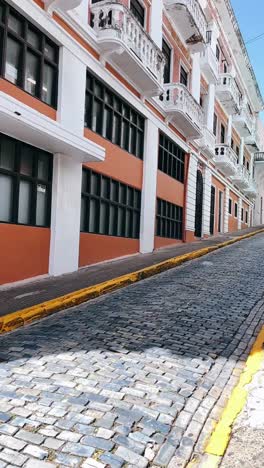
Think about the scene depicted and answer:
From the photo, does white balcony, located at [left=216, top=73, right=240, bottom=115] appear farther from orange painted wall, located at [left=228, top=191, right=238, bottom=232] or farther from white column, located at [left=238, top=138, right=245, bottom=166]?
white column, located at [left=238, top=138, right=245, bottom=166]

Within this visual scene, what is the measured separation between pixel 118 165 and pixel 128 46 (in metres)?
2.94

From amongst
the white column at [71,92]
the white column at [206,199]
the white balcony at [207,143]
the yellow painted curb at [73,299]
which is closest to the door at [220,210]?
the white column at [206,199]

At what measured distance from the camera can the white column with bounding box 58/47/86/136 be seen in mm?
9555

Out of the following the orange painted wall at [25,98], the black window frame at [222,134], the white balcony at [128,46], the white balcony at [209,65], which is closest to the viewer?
the orange painted wall at [25,98]

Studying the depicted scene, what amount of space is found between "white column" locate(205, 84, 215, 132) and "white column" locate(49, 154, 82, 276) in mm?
13056

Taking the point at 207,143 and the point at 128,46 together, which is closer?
the point at 128,46

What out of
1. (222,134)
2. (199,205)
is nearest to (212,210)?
(199,205)

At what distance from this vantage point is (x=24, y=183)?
8.68 m

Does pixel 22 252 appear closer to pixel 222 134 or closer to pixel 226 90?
pixel 226 90

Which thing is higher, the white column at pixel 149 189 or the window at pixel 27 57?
the window at pixel 27 57

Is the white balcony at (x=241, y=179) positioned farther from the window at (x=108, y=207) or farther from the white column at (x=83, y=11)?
the white column at (x=83, y=11)

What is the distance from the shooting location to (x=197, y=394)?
12.9ft

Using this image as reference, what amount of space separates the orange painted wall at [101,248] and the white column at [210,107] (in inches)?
413

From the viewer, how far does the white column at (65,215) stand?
31.1 feet
